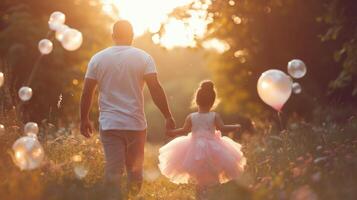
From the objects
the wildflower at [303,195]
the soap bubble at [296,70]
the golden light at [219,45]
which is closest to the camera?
the wildflower at [303,195]

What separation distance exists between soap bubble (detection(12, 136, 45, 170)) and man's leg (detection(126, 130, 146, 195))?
0.96 m

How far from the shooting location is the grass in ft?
20.7

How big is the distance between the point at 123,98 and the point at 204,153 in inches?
48.4

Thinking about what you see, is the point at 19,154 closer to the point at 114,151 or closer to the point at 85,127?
the point at 85,127

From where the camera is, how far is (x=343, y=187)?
629 centimetres

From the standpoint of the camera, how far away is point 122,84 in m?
7.84

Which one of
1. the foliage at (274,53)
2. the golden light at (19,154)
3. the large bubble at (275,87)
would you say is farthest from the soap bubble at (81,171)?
the foliage at (274,53)

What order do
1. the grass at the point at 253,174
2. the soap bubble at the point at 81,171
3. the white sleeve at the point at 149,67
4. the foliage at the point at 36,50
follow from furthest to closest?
the foliage at the point at 36,50, the soap bubble at the point at 81,171, the white sleeve at the point at 149,67, the grass at the point at 253,174

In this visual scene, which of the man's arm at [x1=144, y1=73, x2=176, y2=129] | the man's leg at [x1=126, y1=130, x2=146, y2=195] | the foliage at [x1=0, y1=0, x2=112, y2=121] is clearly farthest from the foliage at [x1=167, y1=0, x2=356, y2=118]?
the man's leg at [x1=126, y1=130, x2=146, y2=195]

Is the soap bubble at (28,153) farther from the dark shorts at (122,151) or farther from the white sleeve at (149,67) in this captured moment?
the white sleeve at (149,67)

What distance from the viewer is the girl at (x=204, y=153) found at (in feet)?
27.4

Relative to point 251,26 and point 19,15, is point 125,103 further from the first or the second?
point 19,15

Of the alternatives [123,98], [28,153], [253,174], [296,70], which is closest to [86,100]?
[123,98]

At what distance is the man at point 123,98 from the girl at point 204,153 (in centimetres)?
67
